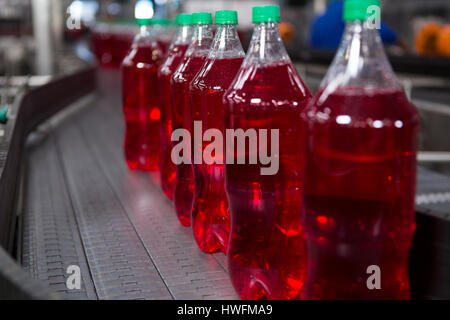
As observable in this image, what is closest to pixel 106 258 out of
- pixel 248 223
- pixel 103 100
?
pixel 248 223

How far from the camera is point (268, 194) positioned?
A: 3.02 ft

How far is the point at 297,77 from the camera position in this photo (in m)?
0.91

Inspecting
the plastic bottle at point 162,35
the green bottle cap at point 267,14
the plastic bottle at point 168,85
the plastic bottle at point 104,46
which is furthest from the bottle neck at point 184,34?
the plastic bottle at point 104,46

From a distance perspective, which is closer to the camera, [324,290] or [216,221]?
[324,290]

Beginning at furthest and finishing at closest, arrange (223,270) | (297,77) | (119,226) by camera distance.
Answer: (119,226)
(223,270)
(297,77)

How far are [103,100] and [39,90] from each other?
96 cm

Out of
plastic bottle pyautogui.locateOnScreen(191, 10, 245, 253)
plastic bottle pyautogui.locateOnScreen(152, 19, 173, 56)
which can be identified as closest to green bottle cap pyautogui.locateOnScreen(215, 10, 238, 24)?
plastic bottle pyautogui.locateOnScreen(191, 10, 245, 253)

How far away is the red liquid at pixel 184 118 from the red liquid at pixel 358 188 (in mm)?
421

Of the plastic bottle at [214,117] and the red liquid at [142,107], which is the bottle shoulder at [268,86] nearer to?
the plastic bottle at [214,117]

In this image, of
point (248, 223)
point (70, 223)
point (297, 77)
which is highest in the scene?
point (297, 77)

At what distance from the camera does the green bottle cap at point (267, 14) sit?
2.78 feet

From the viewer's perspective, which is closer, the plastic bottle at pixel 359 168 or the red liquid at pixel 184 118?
the plastic bottle at pixel 359 168

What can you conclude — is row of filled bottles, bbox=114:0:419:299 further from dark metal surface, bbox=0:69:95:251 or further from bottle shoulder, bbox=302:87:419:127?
dark metal surface, bbox=0:69:95:251

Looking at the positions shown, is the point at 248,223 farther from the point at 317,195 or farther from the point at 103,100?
the point at 103,100
